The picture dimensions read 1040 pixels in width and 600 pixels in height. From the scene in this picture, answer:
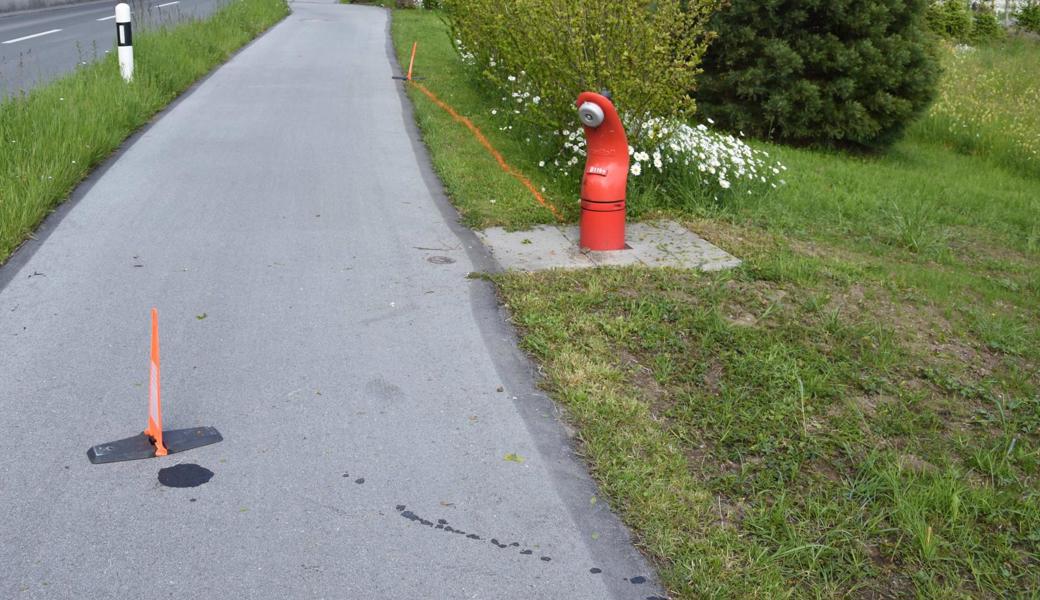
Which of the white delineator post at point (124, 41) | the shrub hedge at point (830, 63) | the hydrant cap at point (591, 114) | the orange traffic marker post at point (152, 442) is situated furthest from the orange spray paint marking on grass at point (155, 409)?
the shrub hedge at point (830, 63)

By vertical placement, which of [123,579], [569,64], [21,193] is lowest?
[123,579]

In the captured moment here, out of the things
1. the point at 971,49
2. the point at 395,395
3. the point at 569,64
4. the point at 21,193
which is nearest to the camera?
the point at 395,395

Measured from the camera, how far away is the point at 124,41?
1186cm

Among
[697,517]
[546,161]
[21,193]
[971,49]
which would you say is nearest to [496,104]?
[546,161]

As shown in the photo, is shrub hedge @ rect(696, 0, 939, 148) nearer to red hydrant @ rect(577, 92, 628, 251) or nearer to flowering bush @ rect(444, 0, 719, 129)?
flowering bush @ rect(444, 0, 719, 129)

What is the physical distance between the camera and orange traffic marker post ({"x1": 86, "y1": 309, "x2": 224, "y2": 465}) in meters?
4.00

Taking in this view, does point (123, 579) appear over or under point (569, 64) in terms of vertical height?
under

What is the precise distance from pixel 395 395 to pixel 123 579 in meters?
1.69

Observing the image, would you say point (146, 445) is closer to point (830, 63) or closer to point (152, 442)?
point (152, 442)

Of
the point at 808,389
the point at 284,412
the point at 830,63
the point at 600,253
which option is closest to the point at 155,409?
the point at 284,412

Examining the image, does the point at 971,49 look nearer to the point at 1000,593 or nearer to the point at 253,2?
the point at 253,2

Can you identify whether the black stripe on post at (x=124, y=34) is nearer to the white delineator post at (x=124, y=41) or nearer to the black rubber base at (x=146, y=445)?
the white delineator post at (x=124, y=41)

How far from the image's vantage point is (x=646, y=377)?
4.98 metres

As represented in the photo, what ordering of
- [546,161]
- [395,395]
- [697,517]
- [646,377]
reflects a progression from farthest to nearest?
[546,161] < [646,377] < [395,395] < [697,517]
